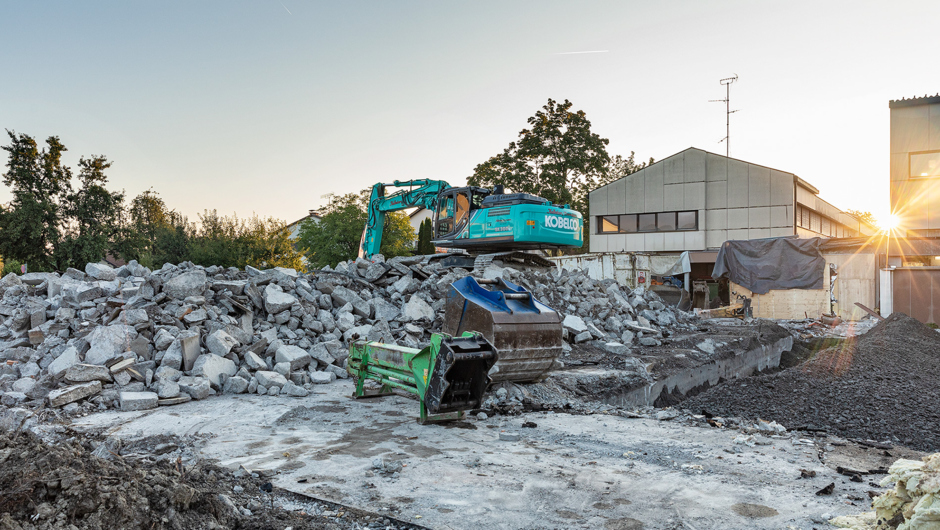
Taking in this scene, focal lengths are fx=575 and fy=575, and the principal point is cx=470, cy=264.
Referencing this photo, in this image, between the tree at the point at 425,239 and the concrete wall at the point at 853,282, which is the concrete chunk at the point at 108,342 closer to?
the concrete wall at the point at 853,282

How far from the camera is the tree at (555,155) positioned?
1345 inches

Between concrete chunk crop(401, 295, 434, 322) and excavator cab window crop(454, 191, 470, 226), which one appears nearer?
concrete chunk crop(401, 295, 434, 322)

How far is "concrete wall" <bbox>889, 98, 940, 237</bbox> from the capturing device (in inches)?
792

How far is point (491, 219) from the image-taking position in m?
13.2

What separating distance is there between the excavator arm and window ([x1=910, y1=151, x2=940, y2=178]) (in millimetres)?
17463

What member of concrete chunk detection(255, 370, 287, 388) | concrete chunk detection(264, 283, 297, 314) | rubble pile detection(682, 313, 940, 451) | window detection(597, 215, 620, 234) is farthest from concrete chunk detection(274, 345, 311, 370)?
window detection(597, 215, 620, 234)

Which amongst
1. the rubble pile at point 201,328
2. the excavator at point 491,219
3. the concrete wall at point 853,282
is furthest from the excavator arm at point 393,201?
the concrete wall at point 853,282

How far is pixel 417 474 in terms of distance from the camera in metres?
4.29

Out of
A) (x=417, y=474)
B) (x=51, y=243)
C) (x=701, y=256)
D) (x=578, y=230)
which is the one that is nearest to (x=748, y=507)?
(x=417, y=474)

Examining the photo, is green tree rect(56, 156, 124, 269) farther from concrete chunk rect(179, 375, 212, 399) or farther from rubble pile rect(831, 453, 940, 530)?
rubble pile rect(831, 453, 940, 530)

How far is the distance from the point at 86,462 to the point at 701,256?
975 inches

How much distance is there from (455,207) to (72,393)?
9.02 metres

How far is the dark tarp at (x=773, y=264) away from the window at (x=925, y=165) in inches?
222

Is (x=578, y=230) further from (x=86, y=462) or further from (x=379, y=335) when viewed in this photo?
(x=86, y=462)
